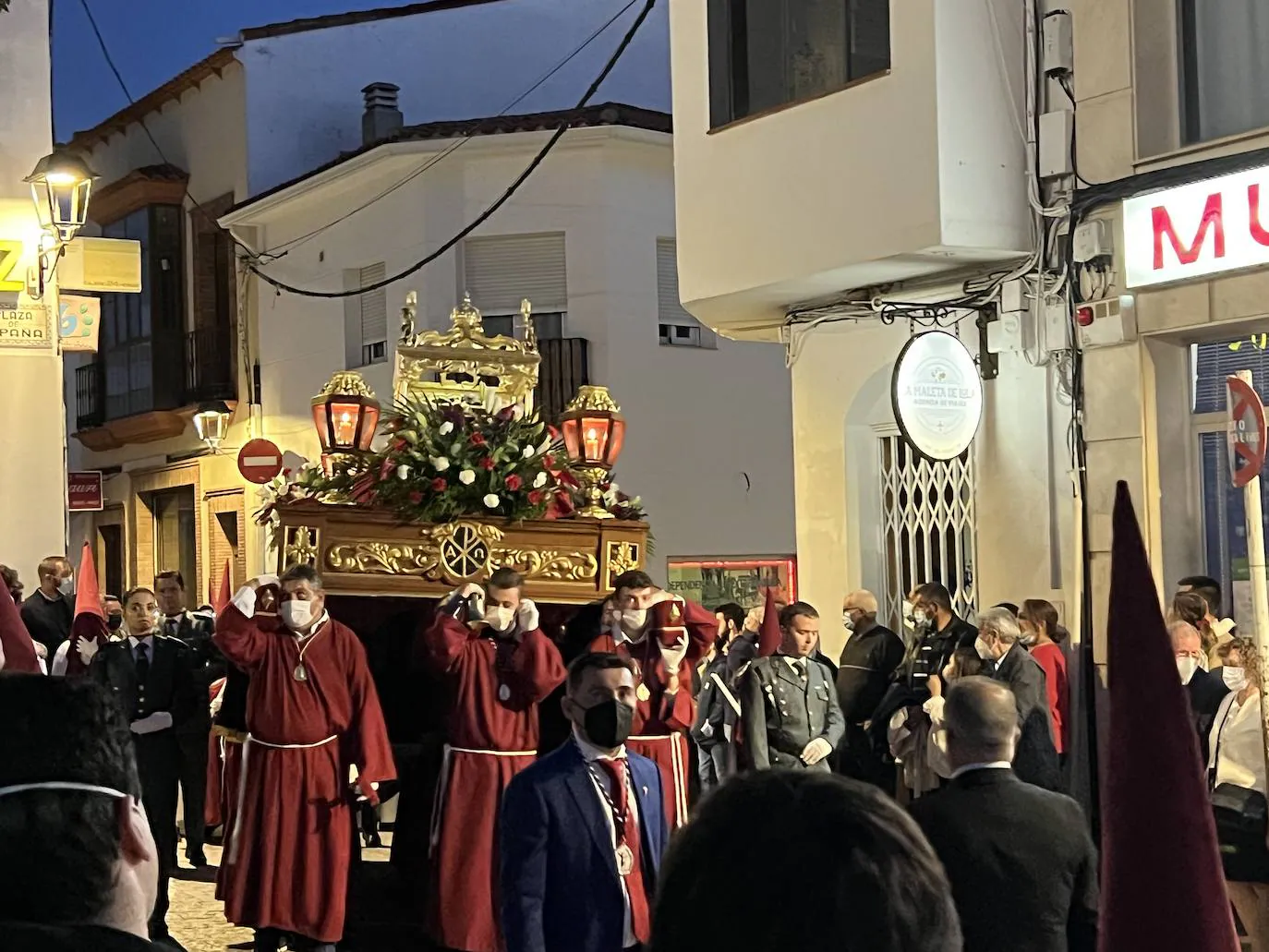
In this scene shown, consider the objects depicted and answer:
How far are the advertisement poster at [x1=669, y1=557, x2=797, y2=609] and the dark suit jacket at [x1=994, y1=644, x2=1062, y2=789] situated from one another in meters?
11.2

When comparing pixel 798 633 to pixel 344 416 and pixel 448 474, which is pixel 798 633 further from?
pixel 344 416

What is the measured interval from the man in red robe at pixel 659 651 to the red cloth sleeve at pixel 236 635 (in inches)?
61.6

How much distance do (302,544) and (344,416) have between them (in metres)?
0.86

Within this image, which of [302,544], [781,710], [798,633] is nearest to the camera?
[302,544]

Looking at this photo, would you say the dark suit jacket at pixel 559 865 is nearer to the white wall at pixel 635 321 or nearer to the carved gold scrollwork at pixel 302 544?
the carved gold scrollwork at pixel 302 544

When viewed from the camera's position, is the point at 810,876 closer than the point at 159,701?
Yes

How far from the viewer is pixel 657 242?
20453mm

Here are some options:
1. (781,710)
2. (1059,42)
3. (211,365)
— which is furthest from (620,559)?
(211,365)

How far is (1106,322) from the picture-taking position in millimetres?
10414

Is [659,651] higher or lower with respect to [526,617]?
lower

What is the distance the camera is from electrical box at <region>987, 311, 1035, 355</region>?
1116 cm

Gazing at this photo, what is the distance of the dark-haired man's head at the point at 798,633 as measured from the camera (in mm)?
9523

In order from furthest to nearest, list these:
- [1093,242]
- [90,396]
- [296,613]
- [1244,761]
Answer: [90,396]
[1093,242]
[296,613]
[1244,761]

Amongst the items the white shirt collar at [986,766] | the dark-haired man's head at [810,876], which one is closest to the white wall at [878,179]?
the white shirt collar at [986,766]
